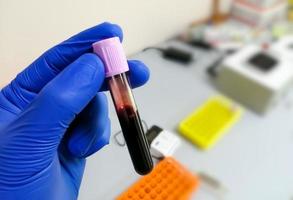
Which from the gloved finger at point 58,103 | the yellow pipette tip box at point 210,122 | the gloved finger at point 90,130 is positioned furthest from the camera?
the yellow pipette tip box at point 210,122

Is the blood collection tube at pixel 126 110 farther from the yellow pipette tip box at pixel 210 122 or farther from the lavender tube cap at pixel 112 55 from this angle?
the yellow pipette tip box at pixel 210 122

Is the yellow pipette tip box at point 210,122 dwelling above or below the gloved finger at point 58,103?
below

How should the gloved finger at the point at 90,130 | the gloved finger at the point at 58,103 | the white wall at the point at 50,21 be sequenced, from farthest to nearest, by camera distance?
the white wall at the point at 50,21 → the gloved finger at the point at 90,130 → the gloved finger at the point at 58,103

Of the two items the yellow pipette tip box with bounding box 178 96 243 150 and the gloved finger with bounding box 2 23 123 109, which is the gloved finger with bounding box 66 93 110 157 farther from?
the yellow pipette tip box with bounding box 178 96 243 150

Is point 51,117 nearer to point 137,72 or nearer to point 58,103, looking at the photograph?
point 58,103

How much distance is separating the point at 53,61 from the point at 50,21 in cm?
21

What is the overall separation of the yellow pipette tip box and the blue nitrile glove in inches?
10.3

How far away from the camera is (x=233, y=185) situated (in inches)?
21.7

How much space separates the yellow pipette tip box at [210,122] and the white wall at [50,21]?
245mm

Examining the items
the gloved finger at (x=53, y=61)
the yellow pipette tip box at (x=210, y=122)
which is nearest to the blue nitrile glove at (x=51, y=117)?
the gloved finger at (x=53, y=61)

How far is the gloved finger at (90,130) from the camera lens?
1.37 feet

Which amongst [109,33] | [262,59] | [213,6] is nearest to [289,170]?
[262,59]

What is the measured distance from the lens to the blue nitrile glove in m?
0.31

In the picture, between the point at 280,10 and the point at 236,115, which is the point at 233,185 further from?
the point at 280,10
